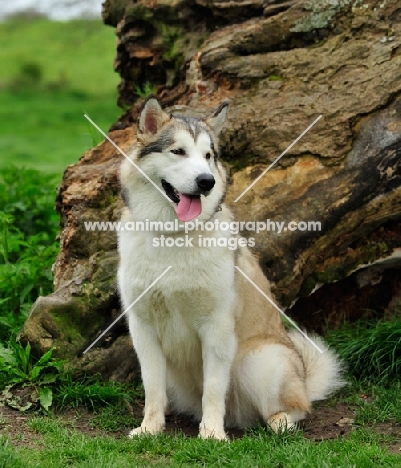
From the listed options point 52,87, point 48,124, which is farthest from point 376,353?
point 52,87

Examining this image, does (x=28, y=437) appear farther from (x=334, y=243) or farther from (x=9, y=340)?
(x=334, y=243)

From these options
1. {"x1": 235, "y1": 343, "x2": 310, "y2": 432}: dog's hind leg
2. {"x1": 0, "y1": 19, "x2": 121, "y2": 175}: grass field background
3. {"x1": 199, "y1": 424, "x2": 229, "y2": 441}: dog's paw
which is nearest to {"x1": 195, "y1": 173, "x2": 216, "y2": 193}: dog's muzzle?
{"x1": 235, "y1": 343, "x2": 310, "y2": 432}: dog's hind leg

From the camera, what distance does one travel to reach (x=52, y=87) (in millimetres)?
30406

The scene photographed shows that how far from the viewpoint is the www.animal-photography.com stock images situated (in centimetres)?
497

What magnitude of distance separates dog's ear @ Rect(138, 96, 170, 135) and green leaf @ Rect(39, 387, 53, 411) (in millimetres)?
2013

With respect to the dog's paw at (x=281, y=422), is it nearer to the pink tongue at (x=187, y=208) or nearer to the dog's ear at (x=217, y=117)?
the pink tongue at (x=187, y=208)

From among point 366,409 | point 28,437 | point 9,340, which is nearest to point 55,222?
point 9,340

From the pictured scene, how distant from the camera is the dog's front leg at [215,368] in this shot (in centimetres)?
502

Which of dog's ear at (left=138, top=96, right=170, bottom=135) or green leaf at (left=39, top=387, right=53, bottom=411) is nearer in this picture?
dog's ear at (left=138, top=96, right=170, bottom=135)

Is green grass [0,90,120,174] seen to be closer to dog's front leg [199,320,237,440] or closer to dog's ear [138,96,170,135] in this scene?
dog's ear [138,96,170,135]

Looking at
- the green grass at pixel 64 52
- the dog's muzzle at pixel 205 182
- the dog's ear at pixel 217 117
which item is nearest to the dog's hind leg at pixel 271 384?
the dog's muzzle at pixel 205 182

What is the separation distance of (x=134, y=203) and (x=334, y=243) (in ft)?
6.52

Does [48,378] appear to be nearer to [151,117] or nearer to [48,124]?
[151,117]

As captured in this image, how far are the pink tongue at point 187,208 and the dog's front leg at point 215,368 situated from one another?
72 cm
